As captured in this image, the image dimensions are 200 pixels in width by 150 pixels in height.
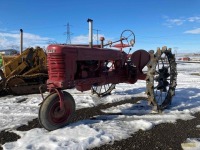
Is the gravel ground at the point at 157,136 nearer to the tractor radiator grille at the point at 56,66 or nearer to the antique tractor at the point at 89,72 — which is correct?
the antique tractor at the point at 89,72

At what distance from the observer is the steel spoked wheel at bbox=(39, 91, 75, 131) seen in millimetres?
5051

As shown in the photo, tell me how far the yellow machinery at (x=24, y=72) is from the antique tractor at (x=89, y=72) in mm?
3644

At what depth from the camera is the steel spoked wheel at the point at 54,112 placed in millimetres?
5051

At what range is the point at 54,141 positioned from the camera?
4586 mm

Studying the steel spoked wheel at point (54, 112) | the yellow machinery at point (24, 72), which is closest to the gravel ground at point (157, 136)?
the steel spoked wheel at point (54, 112)

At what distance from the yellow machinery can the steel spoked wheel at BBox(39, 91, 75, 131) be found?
4.84m

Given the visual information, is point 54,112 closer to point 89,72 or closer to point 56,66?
point 56,66

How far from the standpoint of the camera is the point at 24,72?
1037 cm

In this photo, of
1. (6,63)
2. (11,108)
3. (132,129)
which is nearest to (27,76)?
(6,63)

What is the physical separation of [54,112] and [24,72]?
557cm

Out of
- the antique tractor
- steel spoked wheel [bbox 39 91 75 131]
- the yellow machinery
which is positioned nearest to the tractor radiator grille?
the antique tractor

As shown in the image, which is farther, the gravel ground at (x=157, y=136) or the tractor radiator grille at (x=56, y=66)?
the tractor radiator grille at (x=56, y=66)

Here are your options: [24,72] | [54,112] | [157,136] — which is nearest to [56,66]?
[54,112]

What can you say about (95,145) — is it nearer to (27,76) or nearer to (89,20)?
(89,20)
